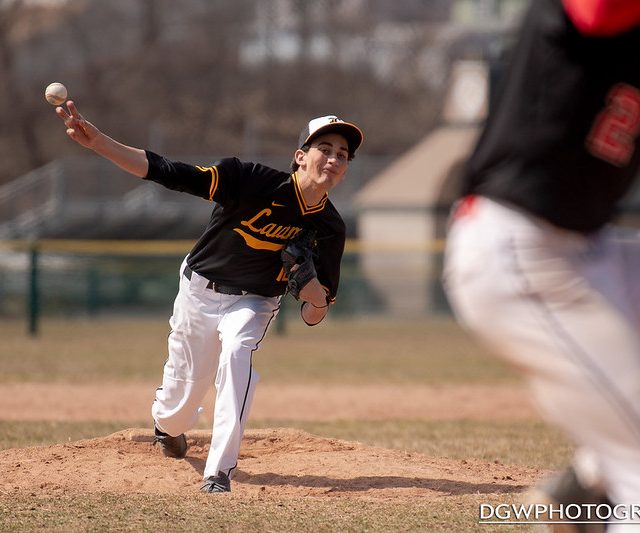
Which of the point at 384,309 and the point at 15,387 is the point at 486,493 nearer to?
the point at 15,387

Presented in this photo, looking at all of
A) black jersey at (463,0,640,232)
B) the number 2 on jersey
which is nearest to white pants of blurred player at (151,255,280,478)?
black jersey at (463,0,640,232)

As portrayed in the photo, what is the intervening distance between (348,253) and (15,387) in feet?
38.6

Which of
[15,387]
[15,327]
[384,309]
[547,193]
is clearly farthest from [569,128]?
[384,309]

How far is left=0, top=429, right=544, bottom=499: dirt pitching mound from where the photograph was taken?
16.4 feet

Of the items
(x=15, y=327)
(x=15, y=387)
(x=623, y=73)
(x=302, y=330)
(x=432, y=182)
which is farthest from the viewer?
(x=432, y=182)

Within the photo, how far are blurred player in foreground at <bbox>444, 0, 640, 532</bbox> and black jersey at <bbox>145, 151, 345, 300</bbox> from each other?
245cm

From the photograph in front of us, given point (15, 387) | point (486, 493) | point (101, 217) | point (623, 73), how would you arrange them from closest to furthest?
point (623, 73) < point (486, 493) < point (15, 387) < point (101, 217)

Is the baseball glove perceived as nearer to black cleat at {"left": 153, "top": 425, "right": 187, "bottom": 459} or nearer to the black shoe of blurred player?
black cleat at {"left": 153, "top": 425, "right": 187, "bottom": 459}

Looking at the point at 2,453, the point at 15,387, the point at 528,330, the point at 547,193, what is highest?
the point at 547,193

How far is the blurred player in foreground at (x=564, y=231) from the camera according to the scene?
256 centimetres

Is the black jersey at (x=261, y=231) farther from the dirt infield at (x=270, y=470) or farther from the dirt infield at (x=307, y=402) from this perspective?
the dirt infield at (x=307, y=402)

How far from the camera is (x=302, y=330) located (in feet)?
59.6

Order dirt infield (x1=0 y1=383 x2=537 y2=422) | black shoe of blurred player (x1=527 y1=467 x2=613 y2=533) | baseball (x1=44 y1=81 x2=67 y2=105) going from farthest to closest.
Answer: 1. dirt infield (x1=0 y1=383 x2=537 y2=422)
2. baseball (x1=44 y1=81 x2=67 y2=105)
3. black shoe of blurred player (x1=527 y1=467 x2=613 y2=533)

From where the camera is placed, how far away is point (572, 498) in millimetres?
3006
